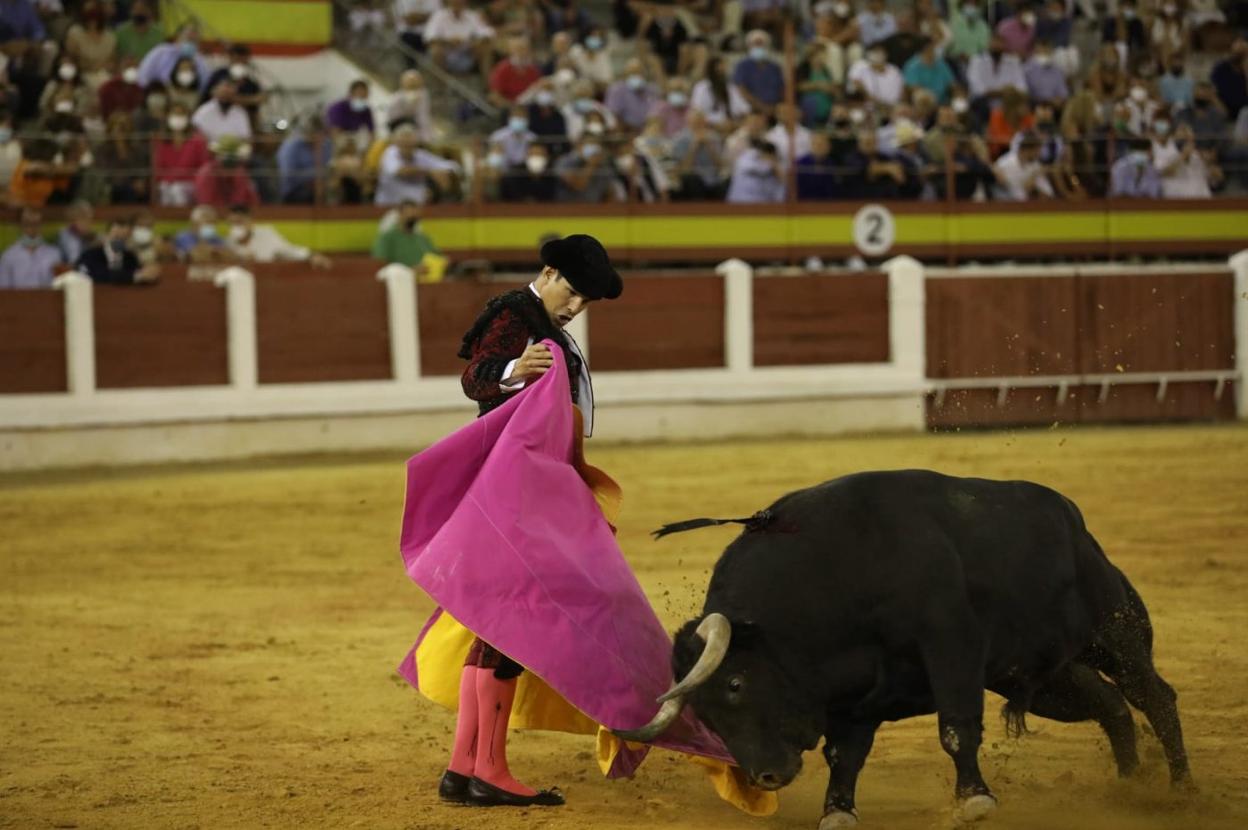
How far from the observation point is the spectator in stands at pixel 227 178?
1289 cm

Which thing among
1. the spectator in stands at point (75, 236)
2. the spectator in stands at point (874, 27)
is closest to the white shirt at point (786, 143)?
the spectator in stands at point (874, 27)

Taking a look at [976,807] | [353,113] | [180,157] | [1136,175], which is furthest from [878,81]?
[976,807]

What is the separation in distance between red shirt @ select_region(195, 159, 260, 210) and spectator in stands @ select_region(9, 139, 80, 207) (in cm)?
82

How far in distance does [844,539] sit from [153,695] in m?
2.70

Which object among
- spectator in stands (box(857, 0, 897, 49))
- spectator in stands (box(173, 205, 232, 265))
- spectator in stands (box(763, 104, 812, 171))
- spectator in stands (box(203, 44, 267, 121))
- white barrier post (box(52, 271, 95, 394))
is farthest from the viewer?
spectator in stands (box(857, 0, 897, 49))

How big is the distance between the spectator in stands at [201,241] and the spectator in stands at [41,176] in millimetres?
790

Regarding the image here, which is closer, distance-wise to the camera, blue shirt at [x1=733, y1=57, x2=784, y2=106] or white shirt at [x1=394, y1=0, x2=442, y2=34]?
blue shirt at [x1=733, y1=57, x2=784, y2=106]

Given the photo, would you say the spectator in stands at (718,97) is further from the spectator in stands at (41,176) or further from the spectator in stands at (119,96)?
the spectator in stands at (41,176)

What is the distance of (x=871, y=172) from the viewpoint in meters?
15.2

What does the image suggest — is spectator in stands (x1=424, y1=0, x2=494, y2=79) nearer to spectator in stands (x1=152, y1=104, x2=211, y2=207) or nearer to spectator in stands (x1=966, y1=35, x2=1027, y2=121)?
spectator in stands (x1=152, y1=104, x2=211, y2=207)

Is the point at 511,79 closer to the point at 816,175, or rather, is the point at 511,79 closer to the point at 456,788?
the point at 816,175

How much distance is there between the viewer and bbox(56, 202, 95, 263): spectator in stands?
12.2 meters

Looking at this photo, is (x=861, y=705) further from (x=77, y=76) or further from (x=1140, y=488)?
(x=77, y=76)

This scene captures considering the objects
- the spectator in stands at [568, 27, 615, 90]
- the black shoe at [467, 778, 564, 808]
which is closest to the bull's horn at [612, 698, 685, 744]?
the black shoe at [467, 778, 564, 808]
